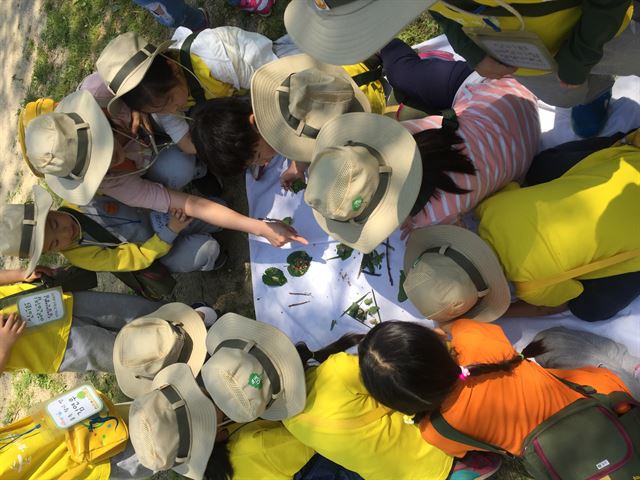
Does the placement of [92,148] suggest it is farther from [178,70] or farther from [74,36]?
[74,36]

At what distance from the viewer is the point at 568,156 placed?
83.9 inches

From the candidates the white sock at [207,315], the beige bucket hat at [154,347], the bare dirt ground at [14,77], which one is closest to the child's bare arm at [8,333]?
the beige bucket hat at [154,347]

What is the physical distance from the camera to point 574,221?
1764mm

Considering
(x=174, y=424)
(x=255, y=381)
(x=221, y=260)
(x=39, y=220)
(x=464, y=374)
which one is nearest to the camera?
(x=464, y=374)

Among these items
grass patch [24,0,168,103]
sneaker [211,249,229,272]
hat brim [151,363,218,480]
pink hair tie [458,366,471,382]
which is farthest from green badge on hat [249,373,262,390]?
grass patch [24,0,168,103]

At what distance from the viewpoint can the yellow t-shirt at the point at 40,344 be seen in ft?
8.13

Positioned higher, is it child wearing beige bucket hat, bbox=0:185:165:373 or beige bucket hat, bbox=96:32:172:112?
beige bucket hat, bbox=96:32:172:112

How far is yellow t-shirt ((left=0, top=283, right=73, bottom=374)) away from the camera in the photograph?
8.13ft

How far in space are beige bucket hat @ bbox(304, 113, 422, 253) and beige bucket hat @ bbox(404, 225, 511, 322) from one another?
0.23 metres

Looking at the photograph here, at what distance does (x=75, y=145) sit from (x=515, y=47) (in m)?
1.93

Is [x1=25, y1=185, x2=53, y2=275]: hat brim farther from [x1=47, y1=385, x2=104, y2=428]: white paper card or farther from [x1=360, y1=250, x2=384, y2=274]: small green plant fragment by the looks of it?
[x1=360, y1=250, x2=384, y2=274]: small green plant fragment

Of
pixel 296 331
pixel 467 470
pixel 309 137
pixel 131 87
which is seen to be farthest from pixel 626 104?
pixel 131 87

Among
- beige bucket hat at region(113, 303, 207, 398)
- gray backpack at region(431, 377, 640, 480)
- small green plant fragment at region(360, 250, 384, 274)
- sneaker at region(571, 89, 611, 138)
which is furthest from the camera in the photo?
small green plant fragment at region(360, 250, 384, 274)

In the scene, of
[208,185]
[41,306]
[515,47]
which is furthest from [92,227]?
[515,47]
